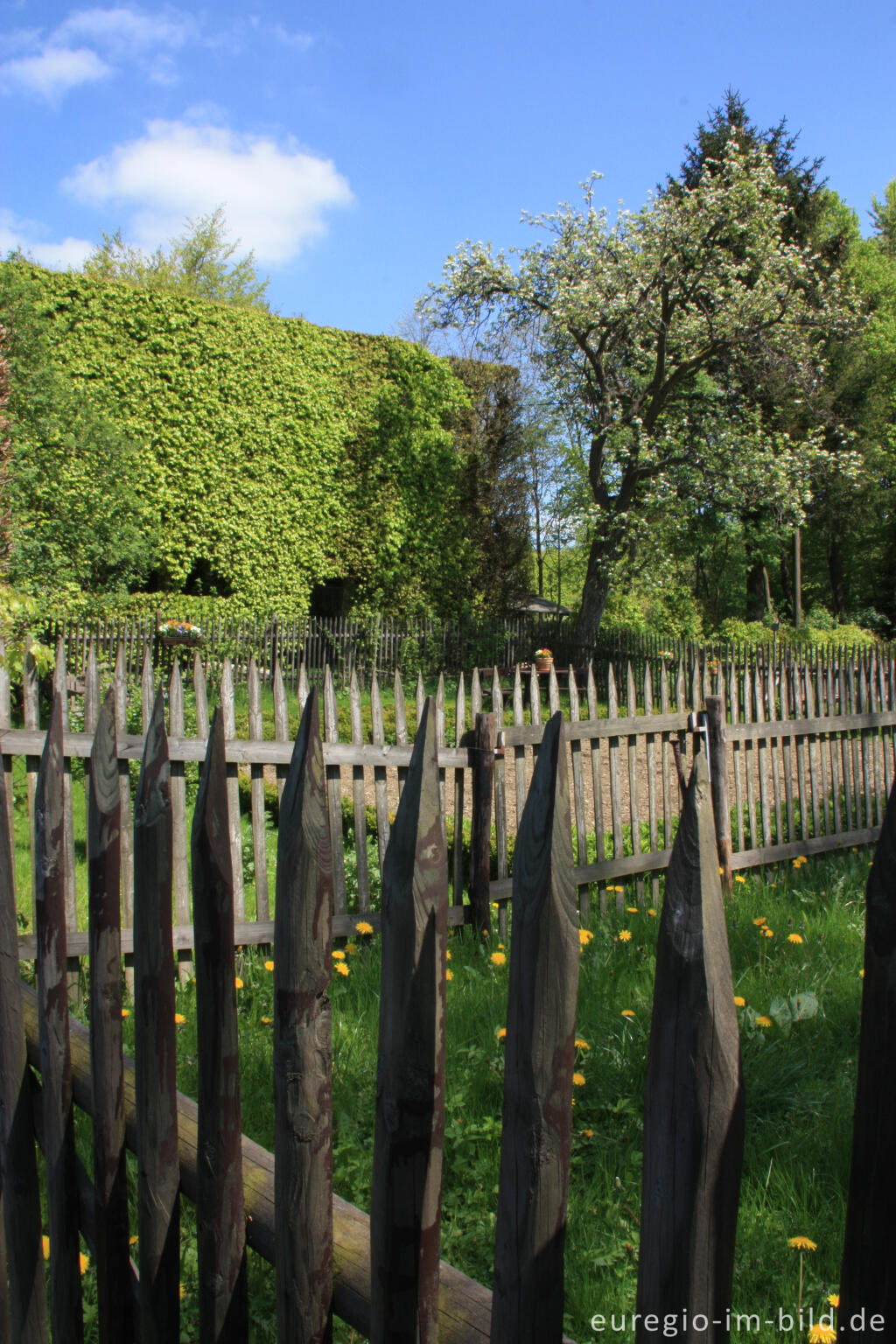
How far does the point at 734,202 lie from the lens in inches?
623

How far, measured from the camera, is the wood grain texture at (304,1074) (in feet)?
3.31

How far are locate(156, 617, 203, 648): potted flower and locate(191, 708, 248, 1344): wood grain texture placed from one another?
14052mm

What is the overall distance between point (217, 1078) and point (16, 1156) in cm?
69

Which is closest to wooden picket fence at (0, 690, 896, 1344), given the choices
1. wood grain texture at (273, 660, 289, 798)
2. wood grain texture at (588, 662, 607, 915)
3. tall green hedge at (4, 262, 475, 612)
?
wood grain texture at (273, 660, 289, 798)

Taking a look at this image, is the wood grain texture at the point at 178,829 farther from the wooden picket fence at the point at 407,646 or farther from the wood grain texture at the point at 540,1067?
the wooden picket fence at the point at 407,646

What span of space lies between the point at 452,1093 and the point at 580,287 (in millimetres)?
15722

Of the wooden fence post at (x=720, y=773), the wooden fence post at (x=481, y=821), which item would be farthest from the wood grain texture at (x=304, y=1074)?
the wooden fence post at (x=720, y=773)

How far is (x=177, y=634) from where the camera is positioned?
48.4 feet

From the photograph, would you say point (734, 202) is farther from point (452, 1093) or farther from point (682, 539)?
point (452, 1093)

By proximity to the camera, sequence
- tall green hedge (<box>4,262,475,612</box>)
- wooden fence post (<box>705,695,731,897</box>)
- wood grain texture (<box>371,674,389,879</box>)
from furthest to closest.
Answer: tall green hedge (<box>4,262,475,612</box>) < wooden fence post (<box>705,695,731,897</box>) < wood grain texture (<box>371,674,389,879</box>)

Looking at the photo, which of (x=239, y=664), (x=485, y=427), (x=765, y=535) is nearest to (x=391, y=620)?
(x=239, y=664)

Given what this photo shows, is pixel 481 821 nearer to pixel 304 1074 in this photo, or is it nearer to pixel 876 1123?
pixel 304 1074

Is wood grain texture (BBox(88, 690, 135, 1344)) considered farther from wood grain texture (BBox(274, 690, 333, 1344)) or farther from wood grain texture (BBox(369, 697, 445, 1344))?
wood grain texture (BBox(369, 697, 445, 1344))

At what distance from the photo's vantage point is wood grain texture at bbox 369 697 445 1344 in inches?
34.7
